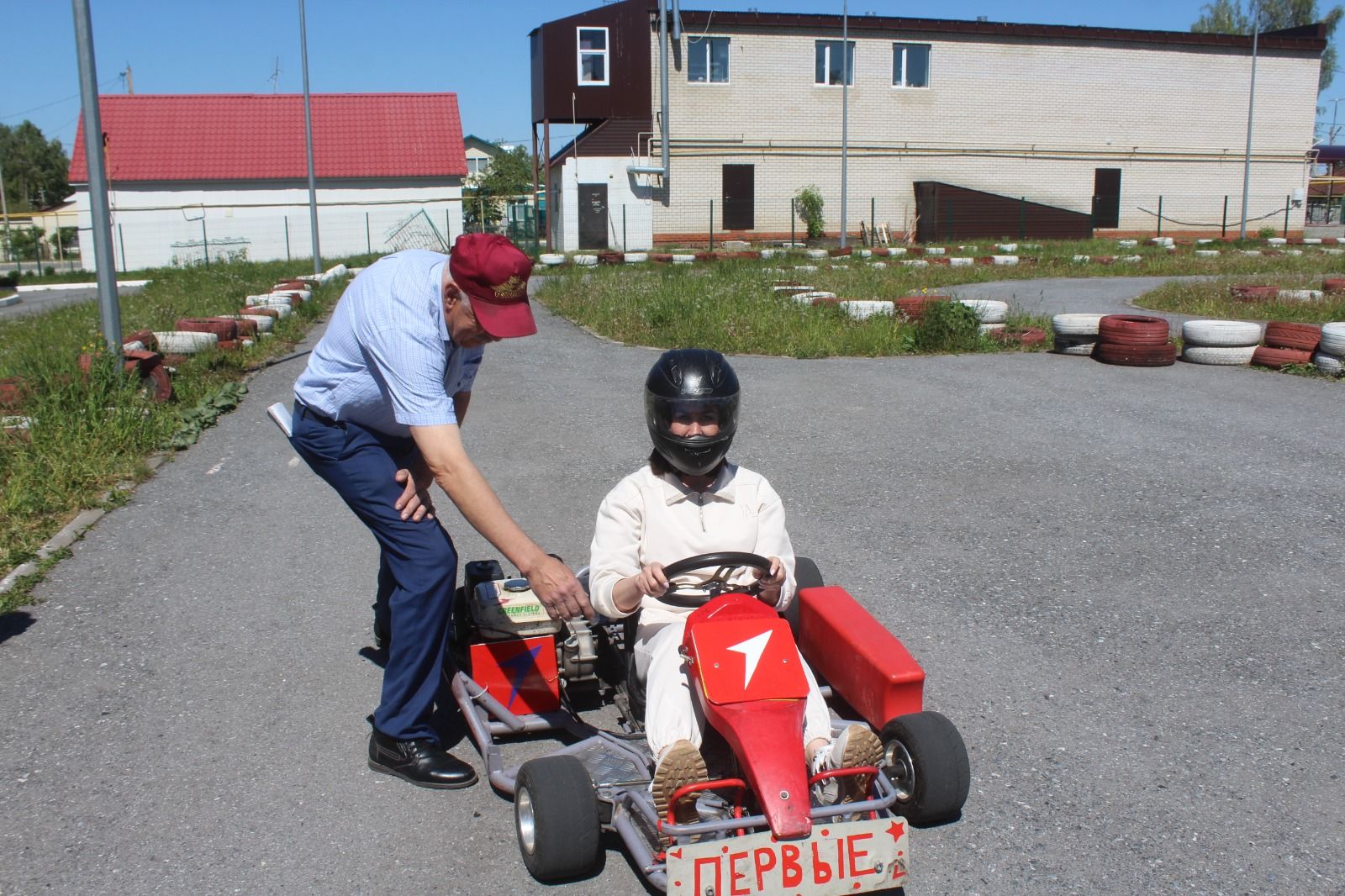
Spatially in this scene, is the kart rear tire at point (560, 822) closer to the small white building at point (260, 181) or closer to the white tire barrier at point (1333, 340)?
the white tire barrier at point (1333, 340)

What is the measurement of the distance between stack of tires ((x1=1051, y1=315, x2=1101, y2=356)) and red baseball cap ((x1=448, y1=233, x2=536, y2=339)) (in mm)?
9826

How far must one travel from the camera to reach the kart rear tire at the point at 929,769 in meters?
2.96

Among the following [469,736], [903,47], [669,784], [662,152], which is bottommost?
[469,736]

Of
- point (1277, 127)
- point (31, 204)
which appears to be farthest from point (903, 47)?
point (31, 204)

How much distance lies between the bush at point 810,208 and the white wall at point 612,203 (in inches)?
193

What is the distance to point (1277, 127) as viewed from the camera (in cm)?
3991

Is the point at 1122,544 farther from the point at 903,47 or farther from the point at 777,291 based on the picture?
the point at 903,47

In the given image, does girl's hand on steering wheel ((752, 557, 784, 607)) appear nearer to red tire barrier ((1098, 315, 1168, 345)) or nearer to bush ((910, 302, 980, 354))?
red tire barrier ((1098, 315, 1168, 345))

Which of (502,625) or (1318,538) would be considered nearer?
(502,625)

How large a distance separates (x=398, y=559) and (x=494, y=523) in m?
0.53

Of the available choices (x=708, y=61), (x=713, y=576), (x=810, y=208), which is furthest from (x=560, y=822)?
(x=810, y=208)

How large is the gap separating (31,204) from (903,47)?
8463 centimetres

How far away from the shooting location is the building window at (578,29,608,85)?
111ft

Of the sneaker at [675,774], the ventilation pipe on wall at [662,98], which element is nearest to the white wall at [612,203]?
the ventilation pipe on wall at [662,98]
